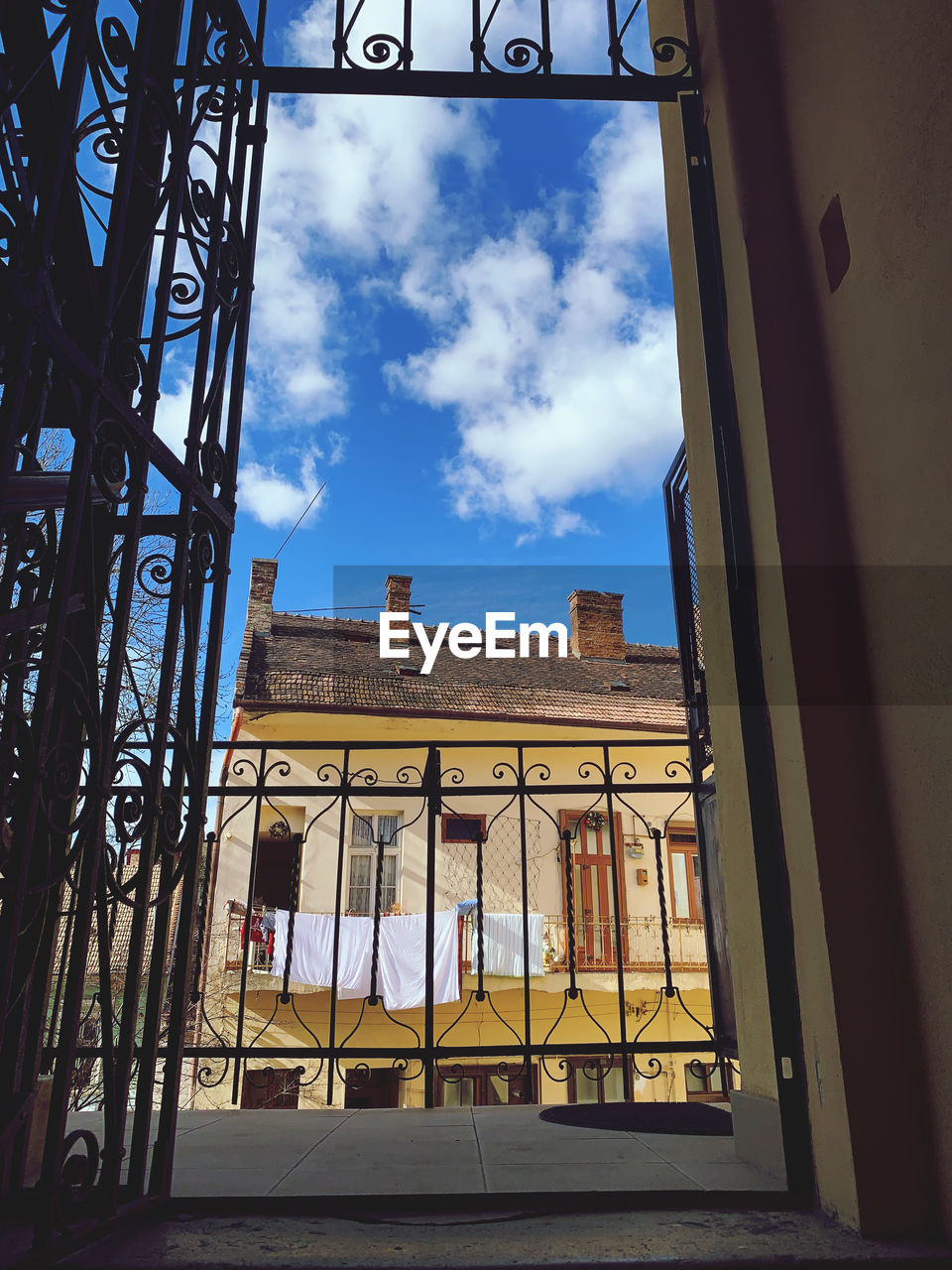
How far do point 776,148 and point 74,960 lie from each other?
2.49 m

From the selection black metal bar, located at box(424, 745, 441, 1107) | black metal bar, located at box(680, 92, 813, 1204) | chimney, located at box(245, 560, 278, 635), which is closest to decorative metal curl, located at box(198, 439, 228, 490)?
black metal bar, located at box(680, 92, 813, 1204)

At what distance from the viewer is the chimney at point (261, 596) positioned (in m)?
18.4

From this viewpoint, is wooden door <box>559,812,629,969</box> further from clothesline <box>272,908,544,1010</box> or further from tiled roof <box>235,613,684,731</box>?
clothesline <box>272,908,544,1010</box>

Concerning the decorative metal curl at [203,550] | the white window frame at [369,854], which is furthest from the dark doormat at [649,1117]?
the white window frame at [369,854]

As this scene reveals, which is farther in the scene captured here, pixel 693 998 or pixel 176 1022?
pixel 693 998

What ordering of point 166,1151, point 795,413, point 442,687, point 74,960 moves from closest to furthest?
1. point 74,960
2. point 166,1151
3. point 795,413
4. point 442,687

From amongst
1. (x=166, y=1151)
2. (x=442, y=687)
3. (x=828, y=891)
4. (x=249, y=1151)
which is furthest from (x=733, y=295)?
(x=442, y=687)

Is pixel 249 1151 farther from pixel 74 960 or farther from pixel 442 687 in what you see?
pixel 442 687

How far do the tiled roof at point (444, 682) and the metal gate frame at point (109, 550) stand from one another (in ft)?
43.9

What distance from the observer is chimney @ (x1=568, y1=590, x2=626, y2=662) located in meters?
20.0

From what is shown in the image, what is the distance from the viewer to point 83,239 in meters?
1.87

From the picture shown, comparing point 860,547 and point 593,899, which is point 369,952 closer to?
point 593,899

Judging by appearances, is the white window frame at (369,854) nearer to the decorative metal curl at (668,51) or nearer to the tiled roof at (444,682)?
the tiled roof at (444,682)

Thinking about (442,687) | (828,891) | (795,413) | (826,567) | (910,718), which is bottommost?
(828,891)
